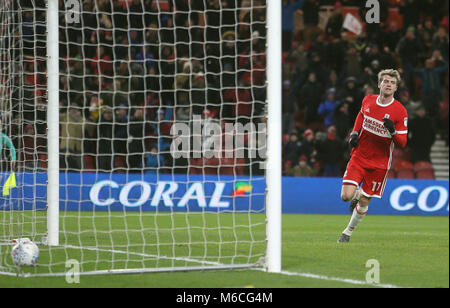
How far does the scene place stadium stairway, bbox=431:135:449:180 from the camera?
17562 millimetres

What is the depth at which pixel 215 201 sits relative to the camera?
1498 centimetres

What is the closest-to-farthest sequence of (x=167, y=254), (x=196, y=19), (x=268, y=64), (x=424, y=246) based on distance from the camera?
(x=268, y=64), (x=167, y=254), (x=424, y=246), (x=196, y=19)

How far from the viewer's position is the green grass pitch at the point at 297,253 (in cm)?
613

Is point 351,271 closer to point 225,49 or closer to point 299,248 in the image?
point 299,248

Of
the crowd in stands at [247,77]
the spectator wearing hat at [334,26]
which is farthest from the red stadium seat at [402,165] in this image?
the spectator wearing hat at [334,26]

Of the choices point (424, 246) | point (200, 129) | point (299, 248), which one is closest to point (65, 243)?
point (299, 248)

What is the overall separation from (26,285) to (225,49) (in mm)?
11473

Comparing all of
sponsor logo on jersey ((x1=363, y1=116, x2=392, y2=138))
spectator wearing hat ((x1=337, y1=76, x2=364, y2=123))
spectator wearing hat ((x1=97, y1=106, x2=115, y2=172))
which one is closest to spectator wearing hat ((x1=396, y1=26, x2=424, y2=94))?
spectator wearing hat ((x1=337, y1=76, x2=364, y2=123))

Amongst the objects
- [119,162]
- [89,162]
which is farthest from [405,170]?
[89,162]

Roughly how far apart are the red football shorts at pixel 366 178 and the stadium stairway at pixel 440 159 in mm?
8390

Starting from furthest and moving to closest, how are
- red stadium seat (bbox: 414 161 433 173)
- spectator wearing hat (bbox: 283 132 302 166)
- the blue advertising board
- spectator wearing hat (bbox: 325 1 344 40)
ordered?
spectator wearing hat (bbox: 325 1 344 40) < red stadium seat (bbox: 414 161 433 173) < spectator wearing hat (bbox: 283 132 302 166) < the blue advertising board

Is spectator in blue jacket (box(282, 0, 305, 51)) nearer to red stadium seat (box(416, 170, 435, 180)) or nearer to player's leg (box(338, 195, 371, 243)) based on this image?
red stadium seat (box(416, 170, 435, 180))

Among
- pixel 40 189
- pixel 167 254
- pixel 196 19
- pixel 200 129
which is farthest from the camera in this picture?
pixel 196 19

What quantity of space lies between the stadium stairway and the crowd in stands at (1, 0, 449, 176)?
30cm
